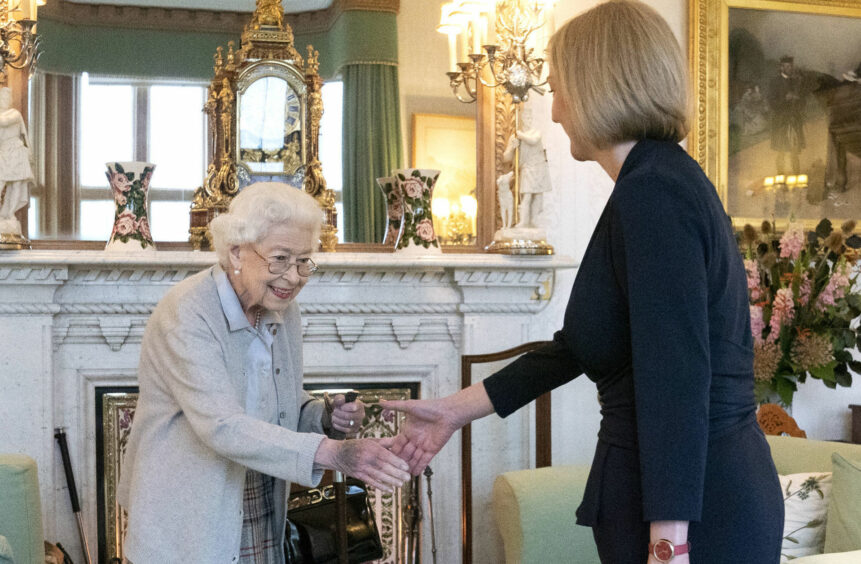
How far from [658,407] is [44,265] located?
2604 millimetres

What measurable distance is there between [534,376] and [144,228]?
2095 millimetres

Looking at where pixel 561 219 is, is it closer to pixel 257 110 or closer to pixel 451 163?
pixel 451 163

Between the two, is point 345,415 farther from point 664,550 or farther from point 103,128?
point 103,128

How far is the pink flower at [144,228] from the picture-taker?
3.36 meters

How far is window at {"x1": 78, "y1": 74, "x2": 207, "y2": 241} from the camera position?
11.3ft

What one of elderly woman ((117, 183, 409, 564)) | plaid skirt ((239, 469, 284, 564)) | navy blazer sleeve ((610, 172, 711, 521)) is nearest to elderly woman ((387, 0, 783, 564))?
navy blazer sleeve ((610, 172, 711, 521))

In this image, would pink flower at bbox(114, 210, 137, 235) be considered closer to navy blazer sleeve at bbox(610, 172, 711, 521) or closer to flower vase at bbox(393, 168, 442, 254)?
flower vase at bbox(393, 168, 442, 254)

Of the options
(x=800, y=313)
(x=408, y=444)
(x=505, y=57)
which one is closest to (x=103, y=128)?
(x=505, y=57)

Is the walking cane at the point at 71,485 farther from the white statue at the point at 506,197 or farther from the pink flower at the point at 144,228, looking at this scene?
the white statue at the point at 506,197

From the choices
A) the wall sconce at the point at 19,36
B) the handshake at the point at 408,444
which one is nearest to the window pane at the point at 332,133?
the wall sconce at the point at 19,36

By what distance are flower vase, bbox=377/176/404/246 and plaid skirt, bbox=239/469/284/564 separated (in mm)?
1519

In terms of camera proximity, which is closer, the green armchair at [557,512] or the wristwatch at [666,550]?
the wristwatch at [666,550]

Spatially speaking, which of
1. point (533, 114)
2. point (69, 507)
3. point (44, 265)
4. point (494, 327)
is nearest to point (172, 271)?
point (44, 265)

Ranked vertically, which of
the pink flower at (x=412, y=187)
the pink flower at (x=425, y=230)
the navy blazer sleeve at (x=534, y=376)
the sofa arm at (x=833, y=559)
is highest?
the pink flower at (x=412, y=187)
